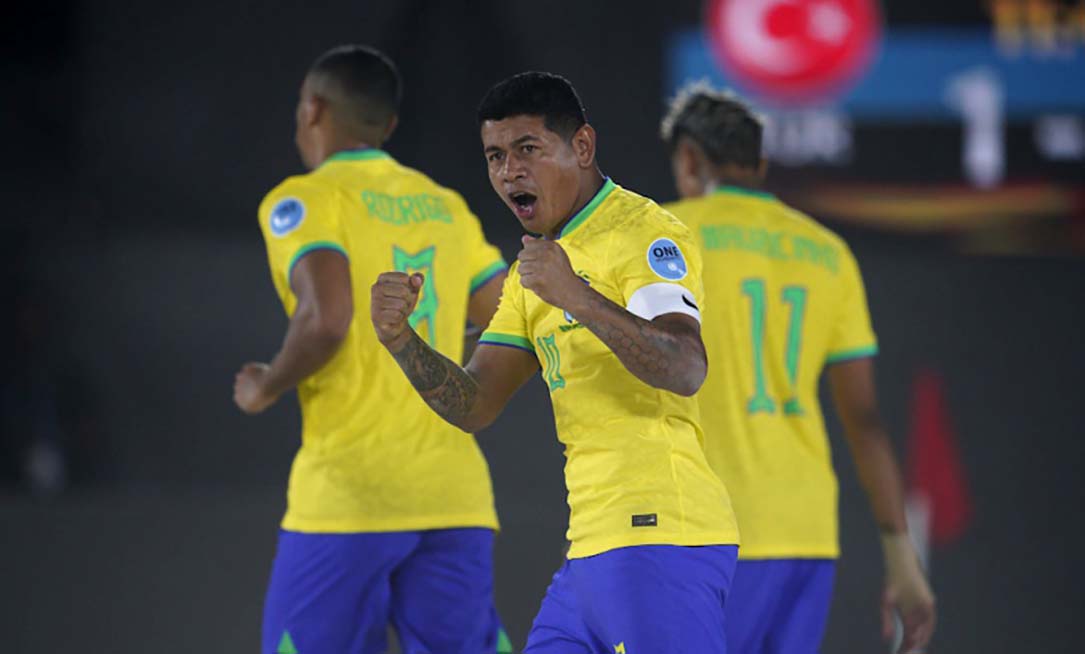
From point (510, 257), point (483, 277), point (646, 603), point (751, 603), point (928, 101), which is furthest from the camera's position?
point (510, 257)

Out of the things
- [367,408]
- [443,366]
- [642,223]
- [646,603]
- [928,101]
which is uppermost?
[928,101]

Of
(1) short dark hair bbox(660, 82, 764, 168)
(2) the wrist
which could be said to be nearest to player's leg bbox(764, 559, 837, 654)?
(1) short dark hair bbox(660, 82, 764, 168)

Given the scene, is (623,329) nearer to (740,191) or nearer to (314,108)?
(740,191)

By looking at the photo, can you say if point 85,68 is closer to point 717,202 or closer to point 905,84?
point 905,84

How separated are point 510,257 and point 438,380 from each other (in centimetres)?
407

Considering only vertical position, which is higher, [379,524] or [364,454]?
[364,454]

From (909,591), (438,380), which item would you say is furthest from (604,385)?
(909,591)

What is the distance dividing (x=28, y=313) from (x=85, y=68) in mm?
1201

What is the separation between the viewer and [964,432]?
725 cm

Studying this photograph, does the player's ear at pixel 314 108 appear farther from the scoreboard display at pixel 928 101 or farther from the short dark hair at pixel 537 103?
the scoreboard display at pixel 928 101

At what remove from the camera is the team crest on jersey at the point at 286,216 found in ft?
12.5

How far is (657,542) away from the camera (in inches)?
114

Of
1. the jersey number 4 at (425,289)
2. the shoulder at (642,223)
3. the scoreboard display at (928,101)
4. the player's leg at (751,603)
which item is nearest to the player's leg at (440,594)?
the jersey number 4 at (425,289)

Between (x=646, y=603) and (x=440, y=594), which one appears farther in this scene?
(x=440, y=594)
